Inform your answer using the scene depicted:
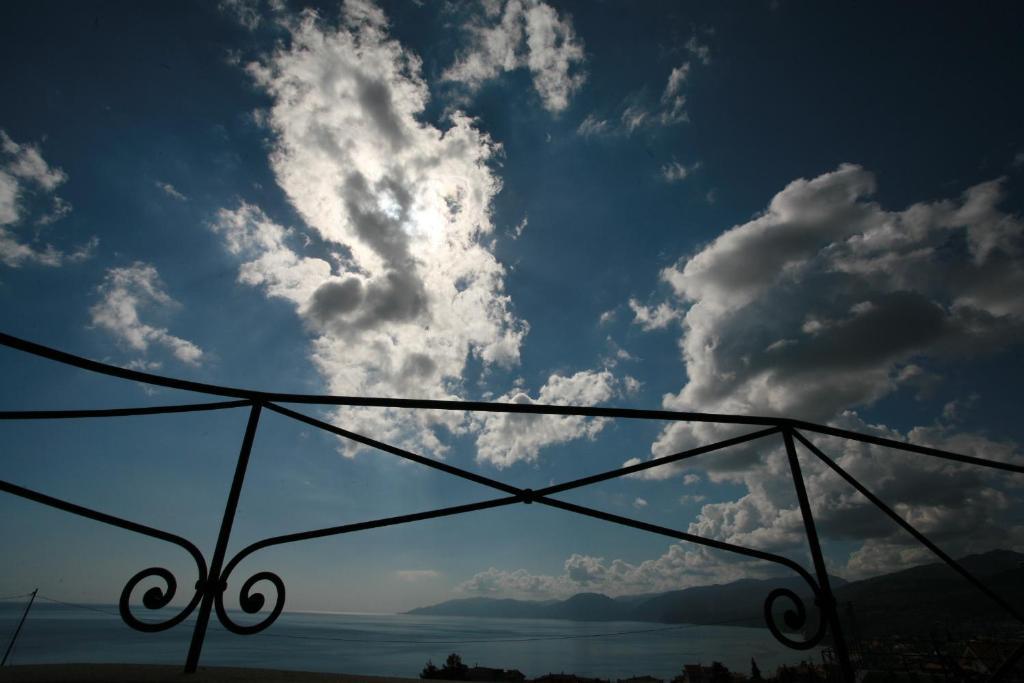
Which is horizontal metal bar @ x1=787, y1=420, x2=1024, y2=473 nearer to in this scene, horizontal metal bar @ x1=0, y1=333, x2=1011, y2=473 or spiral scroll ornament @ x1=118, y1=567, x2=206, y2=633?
horizontal metal bar @ x1=0, y1=333, x2=1011, y2=473

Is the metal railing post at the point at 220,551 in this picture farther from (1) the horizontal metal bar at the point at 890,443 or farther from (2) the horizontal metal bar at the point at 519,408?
(1) the horizontal metal bar at the point at 890,443

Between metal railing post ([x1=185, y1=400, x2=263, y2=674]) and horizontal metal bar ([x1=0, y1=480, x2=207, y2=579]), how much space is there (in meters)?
0.04

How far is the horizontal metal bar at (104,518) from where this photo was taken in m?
1.49

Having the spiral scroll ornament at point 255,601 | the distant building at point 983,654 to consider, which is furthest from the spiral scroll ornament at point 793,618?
the distant building at point 983,654

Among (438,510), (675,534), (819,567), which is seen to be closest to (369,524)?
(438,510)

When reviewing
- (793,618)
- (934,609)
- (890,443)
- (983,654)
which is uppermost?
(890,443)

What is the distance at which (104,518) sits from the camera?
1.62 metres

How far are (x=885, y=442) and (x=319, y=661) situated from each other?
12735 cm

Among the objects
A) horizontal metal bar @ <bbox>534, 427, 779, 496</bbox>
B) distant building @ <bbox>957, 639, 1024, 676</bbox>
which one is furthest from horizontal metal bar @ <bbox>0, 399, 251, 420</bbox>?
distant building @ <bbox>957, 639, 1024, 676</bbox>

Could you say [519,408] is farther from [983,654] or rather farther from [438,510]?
[983,654]

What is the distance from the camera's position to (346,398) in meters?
1.79

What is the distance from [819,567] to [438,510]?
1473 mm

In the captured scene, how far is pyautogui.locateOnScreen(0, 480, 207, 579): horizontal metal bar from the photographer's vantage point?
1.49 meters

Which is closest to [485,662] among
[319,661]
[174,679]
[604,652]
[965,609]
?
[319,661]
